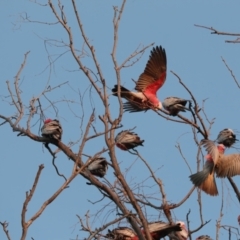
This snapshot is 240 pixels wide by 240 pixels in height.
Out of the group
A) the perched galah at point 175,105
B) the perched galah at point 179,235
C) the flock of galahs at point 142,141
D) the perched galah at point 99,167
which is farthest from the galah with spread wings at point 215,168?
the perched galah at point 99,167

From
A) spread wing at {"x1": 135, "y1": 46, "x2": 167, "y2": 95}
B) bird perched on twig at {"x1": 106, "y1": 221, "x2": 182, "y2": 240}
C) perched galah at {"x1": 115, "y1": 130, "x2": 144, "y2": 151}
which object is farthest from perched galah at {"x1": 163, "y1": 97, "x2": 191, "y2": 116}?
bird perched on twig at {"x1": 106, "y1": 221, "x2": 182, "y2": 240}

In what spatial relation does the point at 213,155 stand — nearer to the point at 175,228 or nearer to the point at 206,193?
the point at 206,193

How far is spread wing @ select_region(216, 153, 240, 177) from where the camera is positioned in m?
7.69

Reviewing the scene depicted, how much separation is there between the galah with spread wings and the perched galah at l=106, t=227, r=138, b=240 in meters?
1.32

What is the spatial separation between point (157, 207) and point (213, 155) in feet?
3.81

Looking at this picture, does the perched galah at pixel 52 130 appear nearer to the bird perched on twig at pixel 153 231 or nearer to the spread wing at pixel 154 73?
the bird perched on twig at pixel 153 231

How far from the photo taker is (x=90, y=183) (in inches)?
240

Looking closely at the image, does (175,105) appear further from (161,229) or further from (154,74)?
(161,229)

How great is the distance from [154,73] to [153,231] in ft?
14.5

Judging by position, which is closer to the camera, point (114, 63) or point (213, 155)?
point (114, 63)

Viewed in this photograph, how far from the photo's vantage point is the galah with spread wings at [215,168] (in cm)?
745

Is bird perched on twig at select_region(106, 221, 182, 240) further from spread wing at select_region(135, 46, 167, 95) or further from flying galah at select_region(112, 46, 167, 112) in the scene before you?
spread wing at select_region(135, 46, 167, 95)

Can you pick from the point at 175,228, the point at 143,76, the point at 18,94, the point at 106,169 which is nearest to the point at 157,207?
the point at 175,228

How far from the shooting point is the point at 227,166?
7762mm
